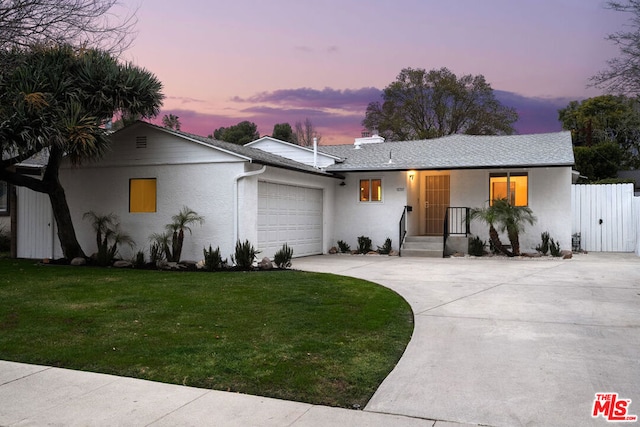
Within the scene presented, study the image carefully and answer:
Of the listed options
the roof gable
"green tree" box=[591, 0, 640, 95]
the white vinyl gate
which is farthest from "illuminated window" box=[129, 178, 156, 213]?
"green tree" box=[591, 0, 640, 95]

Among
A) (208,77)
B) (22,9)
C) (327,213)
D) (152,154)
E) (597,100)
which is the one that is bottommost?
(327,213)

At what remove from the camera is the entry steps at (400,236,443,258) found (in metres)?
16.2

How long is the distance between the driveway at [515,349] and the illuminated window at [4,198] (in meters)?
14.6

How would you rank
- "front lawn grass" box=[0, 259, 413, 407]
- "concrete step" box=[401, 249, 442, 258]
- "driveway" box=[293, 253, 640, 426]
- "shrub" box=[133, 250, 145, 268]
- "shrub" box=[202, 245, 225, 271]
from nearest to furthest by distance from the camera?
"driveway" box=[293, 253, 640, 426] → "front lawn grass" box=[0, 259, 413, 407] → "shrub" box=[202, 245, 225, 271] → "shrub" box=[133, 250, 145, 268] → "concrete step" box=[401, 249, 442, 258]

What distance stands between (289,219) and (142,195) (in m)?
4.29

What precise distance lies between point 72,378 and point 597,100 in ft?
134

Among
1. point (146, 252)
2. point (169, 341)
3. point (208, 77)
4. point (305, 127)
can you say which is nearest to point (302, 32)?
point (208, 77)

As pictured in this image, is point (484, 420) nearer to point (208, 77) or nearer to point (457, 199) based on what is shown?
point (457, 199)

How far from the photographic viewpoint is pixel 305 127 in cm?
4416

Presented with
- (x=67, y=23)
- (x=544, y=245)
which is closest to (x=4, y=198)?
(x=67, y=23)

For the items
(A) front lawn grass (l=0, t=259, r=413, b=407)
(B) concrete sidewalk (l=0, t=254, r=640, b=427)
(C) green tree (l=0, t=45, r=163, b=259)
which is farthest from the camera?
(C) green tree (l=0, t=45, r=163, b=259)

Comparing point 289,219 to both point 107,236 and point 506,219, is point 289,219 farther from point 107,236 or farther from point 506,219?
point 506,219

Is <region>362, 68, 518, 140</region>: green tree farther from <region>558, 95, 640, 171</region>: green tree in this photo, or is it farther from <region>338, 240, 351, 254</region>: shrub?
<region>338, 240, 351, 254</region>: shrub

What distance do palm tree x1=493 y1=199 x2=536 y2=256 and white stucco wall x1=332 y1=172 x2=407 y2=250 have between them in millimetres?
3303
